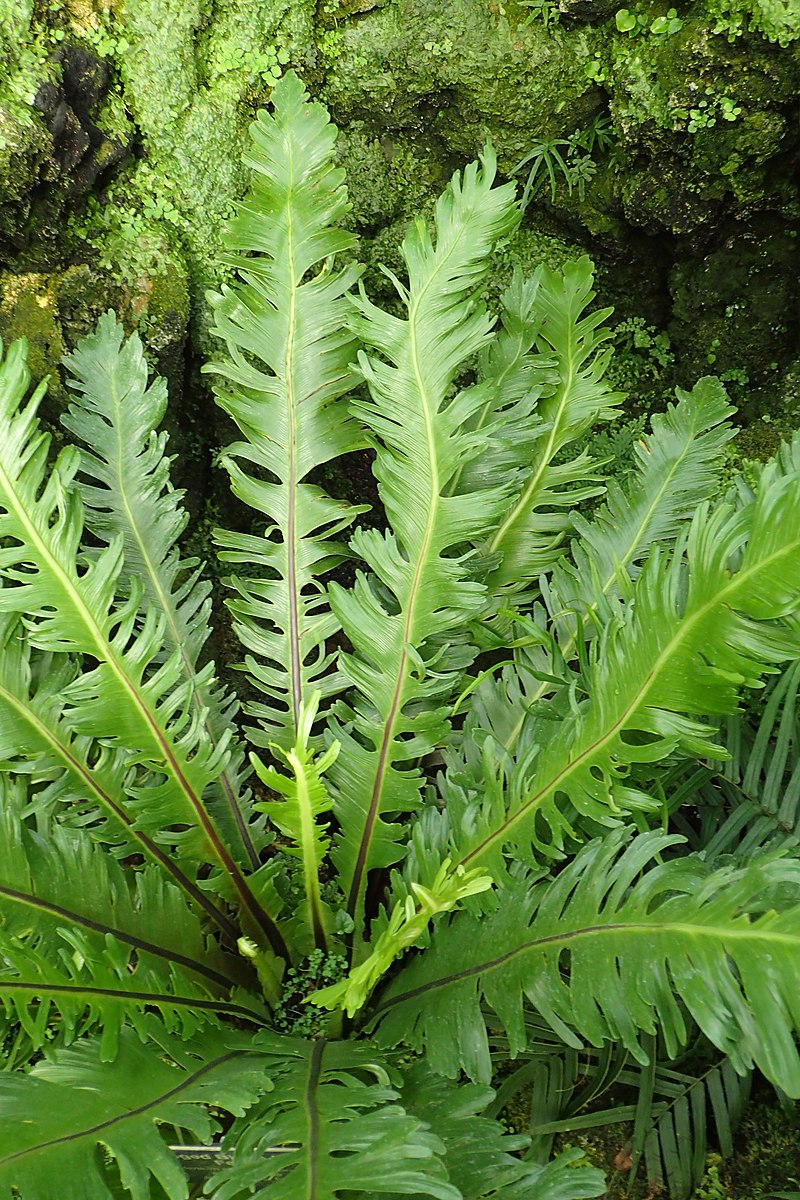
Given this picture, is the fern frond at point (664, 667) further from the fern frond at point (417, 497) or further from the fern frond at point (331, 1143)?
the fern frond at point (331, 1143)

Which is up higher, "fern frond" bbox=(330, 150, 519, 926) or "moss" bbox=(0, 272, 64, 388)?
"moss" bbox=(0, 272, 64, 388)

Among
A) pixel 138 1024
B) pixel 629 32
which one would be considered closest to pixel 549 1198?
pixel 138 1024

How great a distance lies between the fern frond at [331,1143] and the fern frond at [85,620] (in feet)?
1.29

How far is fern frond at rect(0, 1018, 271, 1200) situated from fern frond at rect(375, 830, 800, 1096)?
0.25 meters

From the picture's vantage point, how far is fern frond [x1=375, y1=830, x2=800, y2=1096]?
76 cm

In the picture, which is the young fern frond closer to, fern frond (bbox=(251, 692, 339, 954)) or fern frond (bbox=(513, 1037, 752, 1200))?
fern frond (bbox=(251, 692, 339, 954))

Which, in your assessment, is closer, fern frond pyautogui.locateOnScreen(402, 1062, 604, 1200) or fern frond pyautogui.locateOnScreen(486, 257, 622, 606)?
fern frond pyautogui.locateOnScreen(402, 1062, 604, 1200)

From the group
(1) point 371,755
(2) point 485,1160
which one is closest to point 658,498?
(1) point 371,755

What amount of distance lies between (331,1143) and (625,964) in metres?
0.35

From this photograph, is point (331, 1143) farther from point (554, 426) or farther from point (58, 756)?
point (554, 426)

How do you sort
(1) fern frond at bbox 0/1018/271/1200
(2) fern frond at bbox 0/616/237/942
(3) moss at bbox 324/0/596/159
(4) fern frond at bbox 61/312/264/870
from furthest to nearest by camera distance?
(3) moss at bbox 324/0/596/159, (4) fern frond at bbox 61/312/264/870, (2) fern frond at bbox 0/616/237/942, (1) fern frond at bbox 0/1018/271/1200

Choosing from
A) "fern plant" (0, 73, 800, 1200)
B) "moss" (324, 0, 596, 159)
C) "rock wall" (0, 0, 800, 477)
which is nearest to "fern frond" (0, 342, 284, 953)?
"fern plant" (0, 73, 800, 1200)

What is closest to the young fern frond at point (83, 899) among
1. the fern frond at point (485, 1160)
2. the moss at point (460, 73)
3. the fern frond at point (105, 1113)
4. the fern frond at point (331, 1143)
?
the fern frond at point (105, 1113)

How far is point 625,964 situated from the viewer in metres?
0.88
